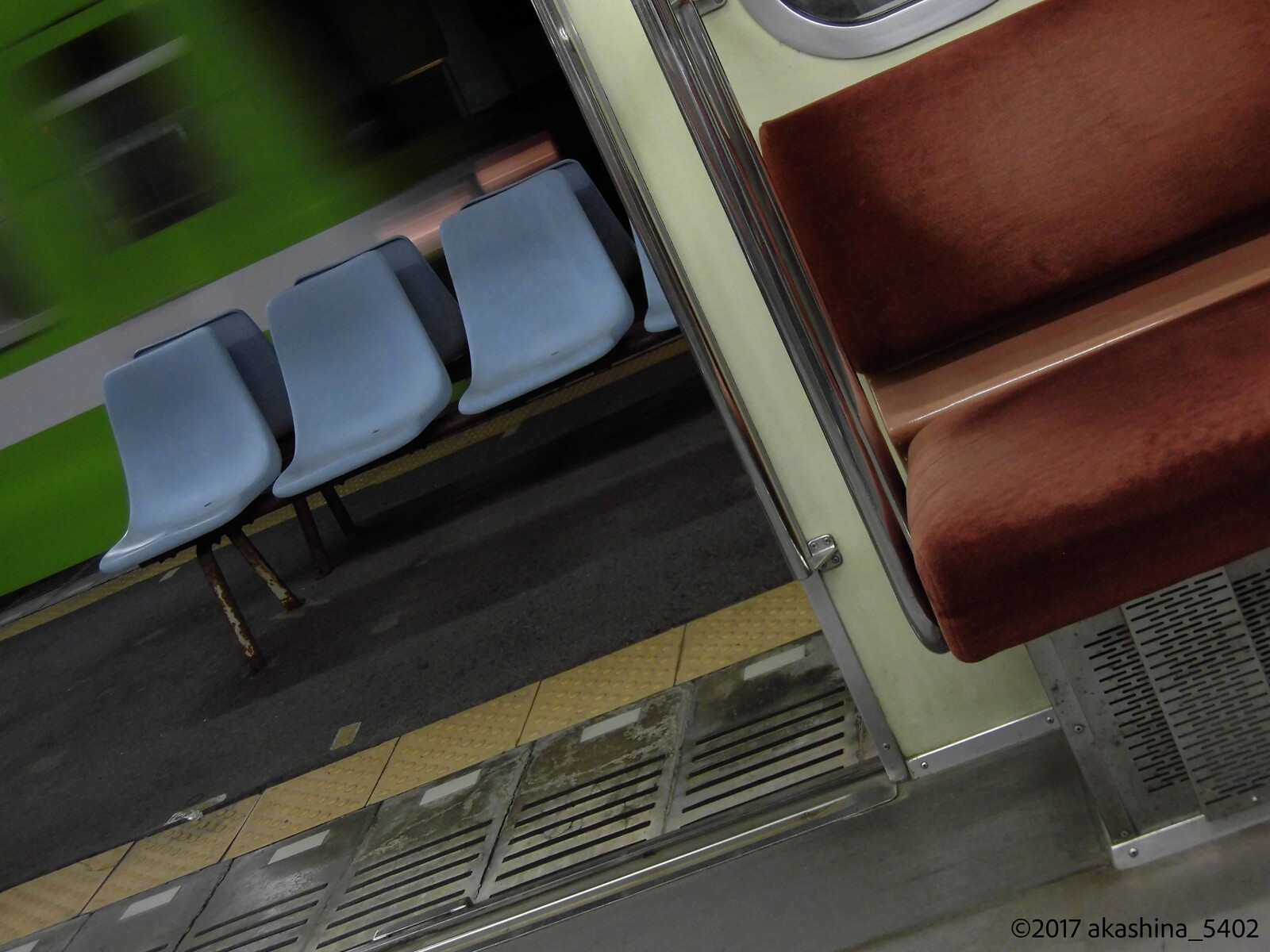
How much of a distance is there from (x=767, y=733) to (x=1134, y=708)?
691 millimetres

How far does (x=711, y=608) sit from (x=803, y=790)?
81 centimetres

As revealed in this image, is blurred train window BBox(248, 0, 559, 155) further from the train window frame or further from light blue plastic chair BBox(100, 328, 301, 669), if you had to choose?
the train window frame

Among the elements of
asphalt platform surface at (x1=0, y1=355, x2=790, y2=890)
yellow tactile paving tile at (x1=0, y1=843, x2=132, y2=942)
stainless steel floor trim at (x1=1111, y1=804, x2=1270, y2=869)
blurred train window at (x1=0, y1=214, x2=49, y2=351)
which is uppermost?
blurred train window at (x1=0, y1=214, x2=49, y2=351)

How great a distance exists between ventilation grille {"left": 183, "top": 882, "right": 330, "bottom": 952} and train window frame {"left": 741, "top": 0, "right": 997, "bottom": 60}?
1.59m

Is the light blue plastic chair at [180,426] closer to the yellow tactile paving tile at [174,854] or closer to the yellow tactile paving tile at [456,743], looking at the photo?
the yellow tactile paving tile at [174,854]

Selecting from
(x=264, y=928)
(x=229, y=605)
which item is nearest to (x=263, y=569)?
(x=229, y=605)

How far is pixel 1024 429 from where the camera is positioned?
1.07 meters

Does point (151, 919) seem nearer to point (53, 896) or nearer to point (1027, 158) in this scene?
point (53, 896)

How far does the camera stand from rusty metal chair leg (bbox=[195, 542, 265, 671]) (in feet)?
10.7

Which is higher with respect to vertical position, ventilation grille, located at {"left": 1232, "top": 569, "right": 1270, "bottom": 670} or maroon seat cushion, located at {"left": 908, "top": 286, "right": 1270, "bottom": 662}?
maroon seat cushion, located at {"left": 908, "top": 286, "right": 1270, "bottom": 662}

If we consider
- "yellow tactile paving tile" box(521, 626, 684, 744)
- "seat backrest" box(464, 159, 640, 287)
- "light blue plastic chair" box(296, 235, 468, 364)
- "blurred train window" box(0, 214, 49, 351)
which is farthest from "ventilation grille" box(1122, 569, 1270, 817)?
"blurred train window" box(0, 214, 49, 351)

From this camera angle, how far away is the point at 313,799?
240 cm

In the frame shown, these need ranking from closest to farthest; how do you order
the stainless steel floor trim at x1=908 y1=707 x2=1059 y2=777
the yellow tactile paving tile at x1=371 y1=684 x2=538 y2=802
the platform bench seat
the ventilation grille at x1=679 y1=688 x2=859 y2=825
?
the platform bench seat < the stainless steel floor trim at x1=908 y1=707 x2=1059 y2=777 < the ventilation grille at x1=679 y1=688 x2=859 y2=825 < the yellow tactile paving tile at x1=371 y1=684 x2=538 y2=802

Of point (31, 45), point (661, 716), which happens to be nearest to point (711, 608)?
point (661, 716)
